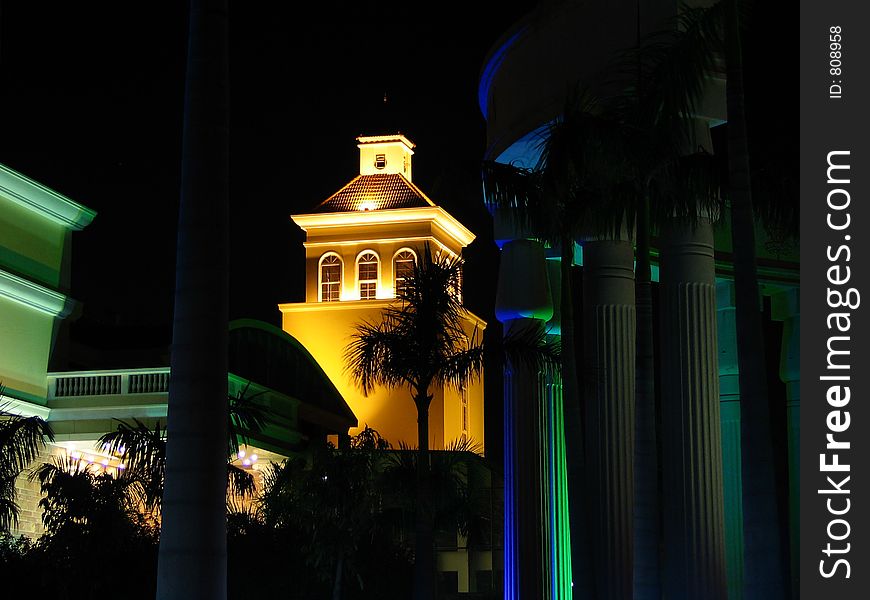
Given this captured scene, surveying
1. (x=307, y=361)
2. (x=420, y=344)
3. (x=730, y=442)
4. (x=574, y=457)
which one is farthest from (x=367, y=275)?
(x=574, y=457)

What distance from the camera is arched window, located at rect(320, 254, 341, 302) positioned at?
65250 mm

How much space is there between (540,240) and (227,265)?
10.7 metres

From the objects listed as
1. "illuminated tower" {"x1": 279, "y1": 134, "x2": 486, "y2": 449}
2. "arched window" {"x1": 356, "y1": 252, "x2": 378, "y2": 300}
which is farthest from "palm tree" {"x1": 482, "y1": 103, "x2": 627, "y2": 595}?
"arched window" {"x1": 356, "y1": 252, "x2": 378, "y2": 300}

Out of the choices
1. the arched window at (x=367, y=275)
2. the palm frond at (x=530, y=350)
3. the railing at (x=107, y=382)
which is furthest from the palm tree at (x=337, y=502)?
the arched window at (x=367, y=275)

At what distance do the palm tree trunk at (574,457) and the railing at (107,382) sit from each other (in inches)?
874

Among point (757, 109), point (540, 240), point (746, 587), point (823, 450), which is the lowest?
Answer: point (746, 587)

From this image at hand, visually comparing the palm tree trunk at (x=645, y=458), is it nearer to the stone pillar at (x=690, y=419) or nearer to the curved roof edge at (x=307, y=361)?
the stone pillar at (x=690, y=419)

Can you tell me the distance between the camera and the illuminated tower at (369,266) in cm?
6331

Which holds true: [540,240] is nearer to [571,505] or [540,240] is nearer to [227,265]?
[571,505]

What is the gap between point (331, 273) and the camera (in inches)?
2571

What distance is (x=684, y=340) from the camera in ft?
56.5

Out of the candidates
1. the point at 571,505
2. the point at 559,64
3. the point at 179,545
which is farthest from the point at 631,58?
the point at 179,545

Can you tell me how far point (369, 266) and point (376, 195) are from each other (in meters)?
3.65

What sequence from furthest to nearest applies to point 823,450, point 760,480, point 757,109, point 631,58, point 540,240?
point 540,240 → point 757,109 → point 631,58 → point 760,480 → point 823,450
